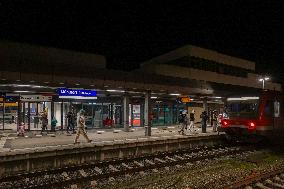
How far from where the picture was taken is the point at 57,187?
24.9 feet

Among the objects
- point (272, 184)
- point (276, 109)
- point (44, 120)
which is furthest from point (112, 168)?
point (44, 120)

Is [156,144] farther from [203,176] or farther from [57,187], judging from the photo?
[57,187]

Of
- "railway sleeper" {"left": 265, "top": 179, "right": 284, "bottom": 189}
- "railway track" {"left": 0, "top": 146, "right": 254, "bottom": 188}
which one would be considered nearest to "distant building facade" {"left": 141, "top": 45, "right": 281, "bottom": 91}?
"railway track" {"left": 0, "top": 146, "right": 254, "bottom": 188}

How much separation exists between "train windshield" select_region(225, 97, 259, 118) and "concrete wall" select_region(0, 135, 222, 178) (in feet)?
9.07

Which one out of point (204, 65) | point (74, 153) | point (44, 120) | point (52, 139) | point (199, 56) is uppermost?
point (199, 56)

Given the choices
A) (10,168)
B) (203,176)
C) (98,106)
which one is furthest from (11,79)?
(98,106)

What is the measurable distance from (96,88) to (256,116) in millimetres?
8206

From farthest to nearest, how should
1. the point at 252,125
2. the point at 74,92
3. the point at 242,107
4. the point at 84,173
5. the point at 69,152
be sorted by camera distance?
the point at 74,92, the point at 242,107, the point at 252,125, the point at 69,152, the point at 84,173

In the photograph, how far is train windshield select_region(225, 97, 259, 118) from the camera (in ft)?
45.1

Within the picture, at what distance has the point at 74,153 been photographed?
1130 centimetres

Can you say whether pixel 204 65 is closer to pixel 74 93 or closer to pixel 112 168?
pixel 74 93

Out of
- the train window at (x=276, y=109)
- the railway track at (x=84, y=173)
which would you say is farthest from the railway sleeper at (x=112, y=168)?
the train window at (x=276, y=109)

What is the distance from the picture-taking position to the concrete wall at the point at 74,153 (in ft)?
32.7

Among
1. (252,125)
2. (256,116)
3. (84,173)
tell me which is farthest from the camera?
(256,116)
